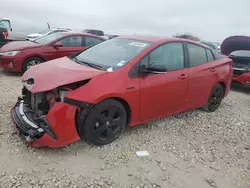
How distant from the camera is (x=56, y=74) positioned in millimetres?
3238

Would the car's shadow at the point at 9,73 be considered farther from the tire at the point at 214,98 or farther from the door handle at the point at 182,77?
the tire at the point at 214,98

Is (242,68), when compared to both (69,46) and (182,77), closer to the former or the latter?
(182,77)

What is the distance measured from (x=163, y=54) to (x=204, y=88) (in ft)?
4.26

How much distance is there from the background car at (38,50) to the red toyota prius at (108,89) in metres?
3.13

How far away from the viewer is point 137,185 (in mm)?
2807

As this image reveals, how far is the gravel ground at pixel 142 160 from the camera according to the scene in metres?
2.81

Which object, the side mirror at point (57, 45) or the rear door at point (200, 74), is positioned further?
the side mirror at point (57, 45)

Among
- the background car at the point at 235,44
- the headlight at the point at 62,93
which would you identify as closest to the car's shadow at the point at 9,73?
the headlight at the point at 62,93

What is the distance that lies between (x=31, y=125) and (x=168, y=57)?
2.37 m

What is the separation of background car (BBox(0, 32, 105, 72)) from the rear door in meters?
4.15

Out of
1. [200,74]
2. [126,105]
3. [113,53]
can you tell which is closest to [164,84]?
[126,105]

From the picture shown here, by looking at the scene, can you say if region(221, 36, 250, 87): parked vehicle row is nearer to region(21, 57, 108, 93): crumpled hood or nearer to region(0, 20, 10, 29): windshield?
region(21, 57, 108, 93): crumpled hood

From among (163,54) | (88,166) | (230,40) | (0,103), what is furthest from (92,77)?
(230,40)

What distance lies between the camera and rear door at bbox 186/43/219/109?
4461mm
